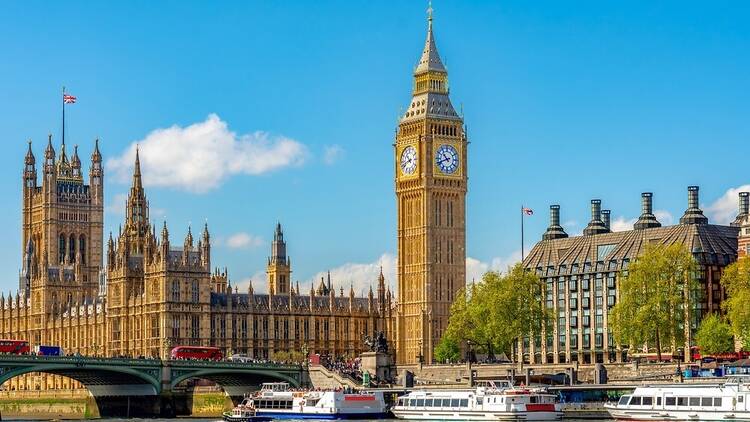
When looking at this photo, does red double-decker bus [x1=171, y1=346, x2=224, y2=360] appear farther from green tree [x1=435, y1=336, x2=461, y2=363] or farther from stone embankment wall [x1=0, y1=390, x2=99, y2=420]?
green tree [x1=435, y1=336, x2=461, y2=363]

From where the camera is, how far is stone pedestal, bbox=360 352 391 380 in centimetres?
14612

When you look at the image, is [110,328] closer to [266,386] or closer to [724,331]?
[266,386]

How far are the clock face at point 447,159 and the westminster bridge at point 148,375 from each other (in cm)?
3707

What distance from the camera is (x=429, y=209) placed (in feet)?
587

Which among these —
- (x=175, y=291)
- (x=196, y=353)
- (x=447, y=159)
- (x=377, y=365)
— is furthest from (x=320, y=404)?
(x=447, y=159)

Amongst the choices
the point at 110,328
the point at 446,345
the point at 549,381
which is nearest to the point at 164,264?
the point at 110,328

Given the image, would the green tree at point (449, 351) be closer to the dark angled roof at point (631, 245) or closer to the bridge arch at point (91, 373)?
the dark angled roof at point (631, 245)

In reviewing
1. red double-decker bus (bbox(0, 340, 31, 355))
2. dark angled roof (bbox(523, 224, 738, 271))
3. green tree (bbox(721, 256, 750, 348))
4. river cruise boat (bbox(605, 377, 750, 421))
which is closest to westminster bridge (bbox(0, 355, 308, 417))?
red double-decker bus (bbox(0, 340, 31, 355))

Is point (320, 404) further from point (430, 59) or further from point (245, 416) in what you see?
point (430, 59)

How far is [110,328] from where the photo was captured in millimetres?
186375

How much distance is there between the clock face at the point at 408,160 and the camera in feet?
592

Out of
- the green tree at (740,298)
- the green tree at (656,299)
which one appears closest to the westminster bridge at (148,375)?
the green tree at (656,299)

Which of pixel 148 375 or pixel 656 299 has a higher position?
pixel 656 299

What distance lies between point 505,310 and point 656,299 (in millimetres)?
15970
